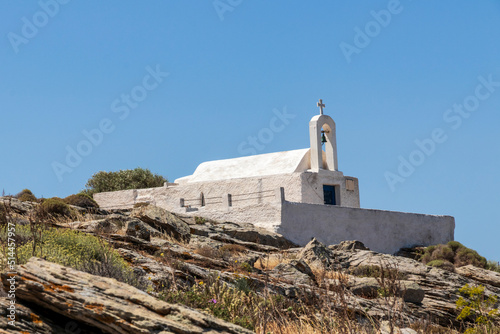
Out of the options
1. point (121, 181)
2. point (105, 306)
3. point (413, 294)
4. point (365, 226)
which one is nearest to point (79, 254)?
point (105, 306)

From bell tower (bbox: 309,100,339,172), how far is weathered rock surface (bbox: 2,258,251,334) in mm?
25175

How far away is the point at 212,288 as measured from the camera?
373 inches

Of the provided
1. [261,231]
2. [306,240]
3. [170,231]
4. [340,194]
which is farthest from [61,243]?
[340,194]

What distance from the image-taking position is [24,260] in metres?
8.26

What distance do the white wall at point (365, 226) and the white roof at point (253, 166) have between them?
5.03 meters

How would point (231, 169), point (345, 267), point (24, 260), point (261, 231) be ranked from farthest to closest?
point (231, 169) < point (261, 231) < point (345, 267) < point (24, 260)

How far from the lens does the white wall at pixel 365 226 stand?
989 inches

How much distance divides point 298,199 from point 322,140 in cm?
506

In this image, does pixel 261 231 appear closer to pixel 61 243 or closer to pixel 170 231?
pixel 170 231

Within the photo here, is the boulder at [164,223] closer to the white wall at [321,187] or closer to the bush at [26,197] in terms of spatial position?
the bush at [26,197]

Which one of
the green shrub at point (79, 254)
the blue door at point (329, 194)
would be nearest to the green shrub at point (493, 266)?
the blue door at point (329, 194)

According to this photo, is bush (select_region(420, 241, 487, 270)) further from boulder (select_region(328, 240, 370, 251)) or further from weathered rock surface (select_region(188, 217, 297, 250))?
weathered rock surface (select_region(188, 217, 297, 250))

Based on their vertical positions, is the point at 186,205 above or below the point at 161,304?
above

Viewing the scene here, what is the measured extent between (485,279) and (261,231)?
8579 mm
